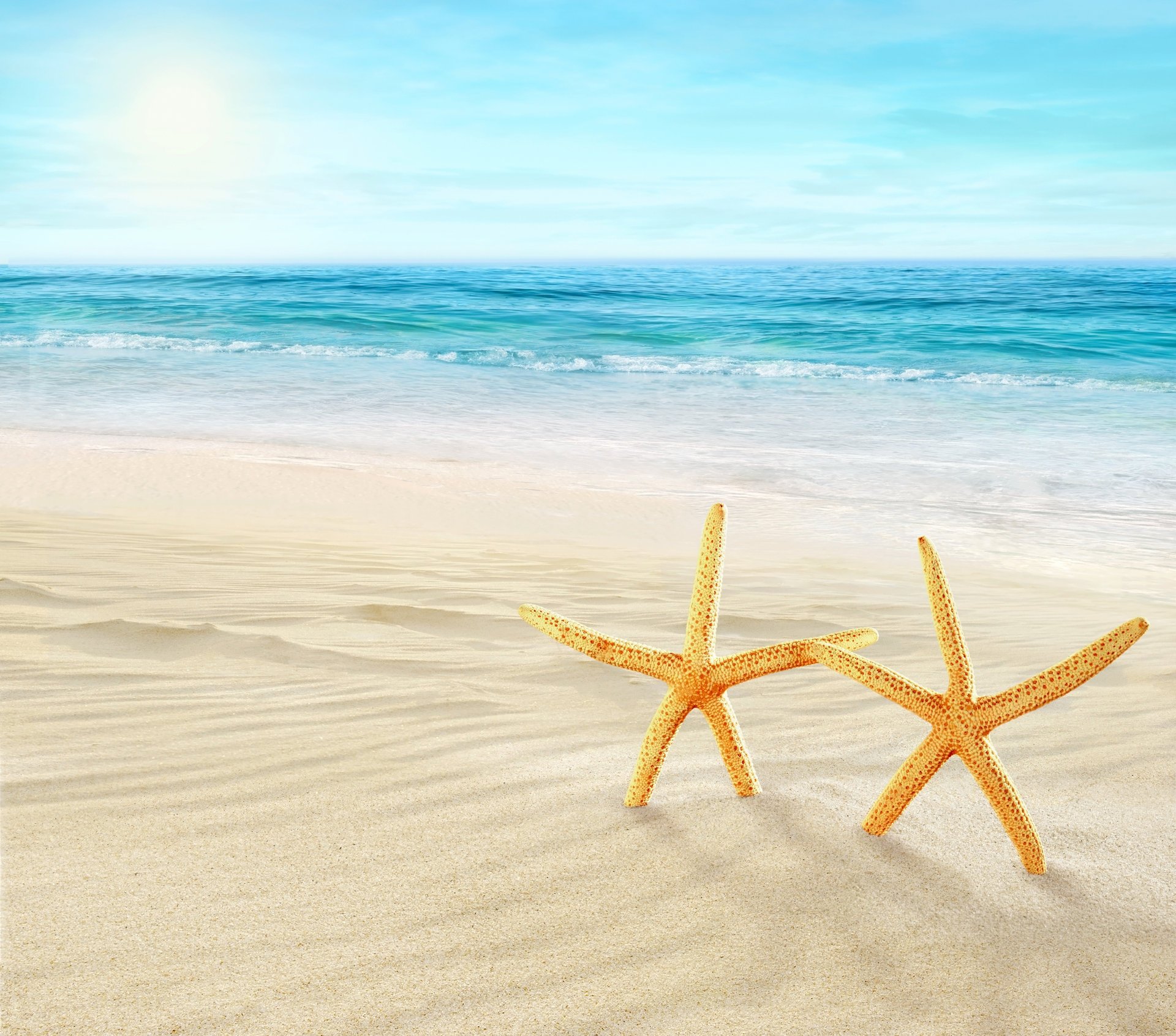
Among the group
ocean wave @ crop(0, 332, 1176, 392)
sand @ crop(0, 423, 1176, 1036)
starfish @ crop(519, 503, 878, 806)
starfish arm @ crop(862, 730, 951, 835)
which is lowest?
sand @ crop(0, 423, 1176, 1036)

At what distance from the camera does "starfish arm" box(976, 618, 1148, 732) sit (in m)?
2.10

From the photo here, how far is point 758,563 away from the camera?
596cm

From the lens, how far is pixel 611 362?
61.2 ft

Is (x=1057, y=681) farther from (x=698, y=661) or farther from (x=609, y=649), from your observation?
(x=609, y=649)

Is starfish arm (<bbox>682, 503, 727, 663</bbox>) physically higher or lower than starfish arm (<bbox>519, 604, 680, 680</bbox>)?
higher

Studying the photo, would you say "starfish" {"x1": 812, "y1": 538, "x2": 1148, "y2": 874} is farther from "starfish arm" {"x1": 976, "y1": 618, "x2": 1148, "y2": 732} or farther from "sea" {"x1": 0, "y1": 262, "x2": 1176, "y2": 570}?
"sea" {"x1": 0, "y1": 262, "x2": 1176, "y2": 570}

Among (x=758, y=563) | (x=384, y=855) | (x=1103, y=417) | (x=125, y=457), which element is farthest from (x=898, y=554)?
(x=1103, y=417)

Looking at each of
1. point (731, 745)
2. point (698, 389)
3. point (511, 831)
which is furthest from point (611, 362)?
point (511, 831)

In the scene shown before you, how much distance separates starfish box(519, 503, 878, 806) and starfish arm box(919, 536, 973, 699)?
0.56 ft

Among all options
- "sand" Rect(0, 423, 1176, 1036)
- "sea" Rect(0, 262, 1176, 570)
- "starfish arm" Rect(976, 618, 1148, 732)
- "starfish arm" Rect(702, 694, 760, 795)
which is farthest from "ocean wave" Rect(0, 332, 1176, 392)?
"starfish arm" Rect(976, 618, 1148, 732)

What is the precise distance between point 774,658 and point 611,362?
1664 centimetres

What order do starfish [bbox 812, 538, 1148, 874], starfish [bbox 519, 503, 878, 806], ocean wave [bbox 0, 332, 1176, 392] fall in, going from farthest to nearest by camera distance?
1. ocean wave [bbox 0, 332, 1176, 392]
2. starfish [bbox 519, 503, 878, 806]
3. starfish [bbox 812, 538, 1148, 874]

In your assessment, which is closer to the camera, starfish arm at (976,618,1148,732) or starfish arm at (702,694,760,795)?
starfish arm at (976,618,1148,732)

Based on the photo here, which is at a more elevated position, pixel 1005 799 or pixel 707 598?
pixel 707 598
